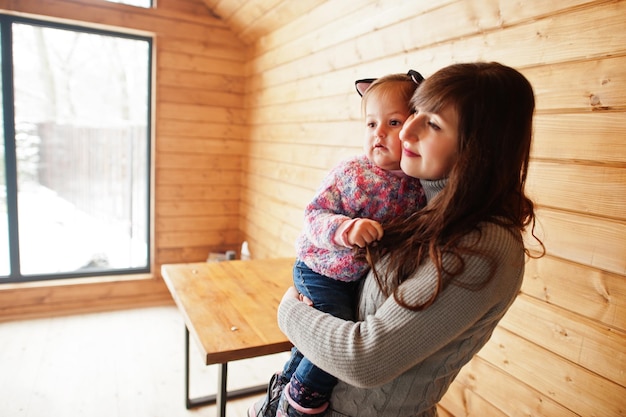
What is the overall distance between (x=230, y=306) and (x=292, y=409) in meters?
0.63

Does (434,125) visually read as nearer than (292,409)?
Yes

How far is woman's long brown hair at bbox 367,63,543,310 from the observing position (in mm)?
745

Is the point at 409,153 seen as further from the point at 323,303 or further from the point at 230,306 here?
the point at 230,306

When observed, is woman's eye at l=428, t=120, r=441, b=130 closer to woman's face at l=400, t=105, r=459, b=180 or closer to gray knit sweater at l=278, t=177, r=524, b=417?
woman's face at l=400, t=105, r=459, b=180

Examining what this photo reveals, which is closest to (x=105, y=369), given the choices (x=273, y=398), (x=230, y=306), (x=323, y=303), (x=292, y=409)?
(x=230, y=306)

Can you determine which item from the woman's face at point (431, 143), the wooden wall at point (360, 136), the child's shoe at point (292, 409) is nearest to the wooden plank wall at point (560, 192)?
the wooden wall at point (360, 136)

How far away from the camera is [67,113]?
11.4 feet

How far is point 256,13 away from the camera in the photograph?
3.15m

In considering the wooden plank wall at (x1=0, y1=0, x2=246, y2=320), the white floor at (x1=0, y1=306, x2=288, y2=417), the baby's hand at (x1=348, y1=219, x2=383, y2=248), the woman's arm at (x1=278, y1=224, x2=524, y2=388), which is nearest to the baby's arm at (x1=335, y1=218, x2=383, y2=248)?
the baby's hand at (x1=348, y1=219, x2=383, y2=248)

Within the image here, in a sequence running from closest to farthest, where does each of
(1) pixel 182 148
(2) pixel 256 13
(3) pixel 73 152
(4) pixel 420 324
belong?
(4) pixel 420 324, (2) pixel 256 13, (3) pixel 73 152, (1) pixel 182 148

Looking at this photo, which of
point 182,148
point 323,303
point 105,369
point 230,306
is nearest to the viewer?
point 323,303

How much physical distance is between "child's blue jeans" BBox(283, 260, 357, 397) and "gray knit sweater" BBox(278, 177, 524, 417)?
0.08 metres

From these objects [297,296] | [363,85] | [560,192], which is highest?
[363,85]

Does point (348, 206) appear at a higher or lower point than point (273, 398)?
higher
